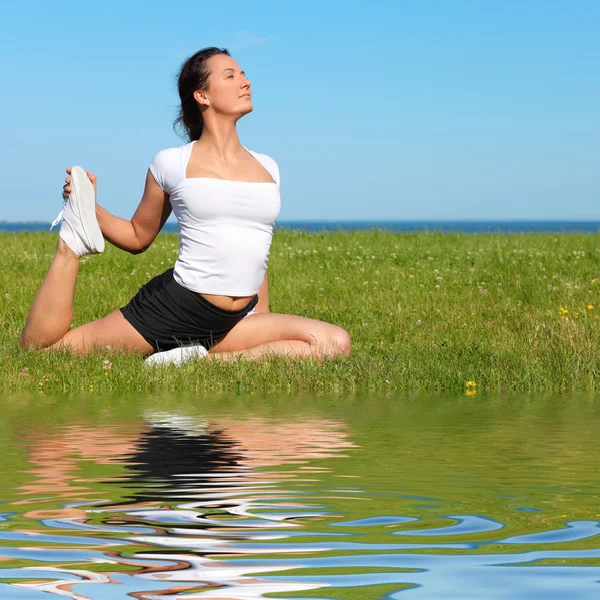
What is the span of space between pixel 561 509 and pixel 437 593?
49.0 inches

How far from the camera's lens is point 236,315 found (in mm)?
8695

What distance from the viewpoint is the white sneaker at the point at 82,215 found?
848cm

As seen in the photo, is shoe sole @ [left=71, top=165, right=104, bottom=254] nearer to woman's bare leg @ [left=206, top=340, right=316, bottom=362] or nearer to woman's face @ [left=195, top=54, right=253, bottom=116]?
woman's face @ [left=195, top=54, right=253, bottom=116]

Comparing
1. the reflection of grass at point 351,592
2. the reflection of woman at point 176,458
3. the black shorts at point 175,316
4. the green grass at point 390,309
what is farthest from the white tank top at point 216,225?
the reflection of grass at point 351,592

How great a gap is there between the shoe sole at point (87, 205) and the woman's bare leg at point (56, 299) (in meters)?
0.37

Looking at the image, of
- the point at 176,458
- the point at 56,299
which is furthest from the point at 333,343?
the point at 176,458

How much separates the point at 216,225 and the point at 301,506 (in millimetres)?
5068

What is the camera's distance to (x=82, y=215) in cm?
855

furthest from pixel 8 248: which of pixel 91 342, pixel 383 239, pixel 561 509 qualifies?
pixel 561 509

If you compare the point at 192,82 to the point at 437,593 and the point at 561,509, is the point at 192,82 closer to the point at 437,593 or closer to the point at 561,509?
the point at 561,509

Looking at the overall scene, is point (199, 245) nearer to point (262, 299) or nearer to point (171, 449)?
point (262, 299)

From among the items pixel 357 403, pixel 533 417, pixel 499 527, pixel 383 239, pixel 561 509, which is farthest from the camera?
pixel 383 239

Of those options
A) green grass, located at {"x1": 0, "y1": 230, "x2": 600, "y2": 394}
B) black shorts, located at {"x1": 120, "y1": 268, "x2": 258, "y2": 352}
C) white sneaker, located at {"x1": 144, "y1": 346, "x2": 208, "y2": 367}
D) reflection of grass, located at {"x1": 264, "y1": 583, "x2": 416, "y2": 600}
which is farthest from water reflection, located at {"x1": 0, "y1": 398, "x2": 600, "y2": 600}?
black shorts, located at {"x1": 120, "y1": 268, "x2": 258, "y2": 352}

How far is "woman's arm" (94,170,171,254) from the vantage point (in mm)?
8711
